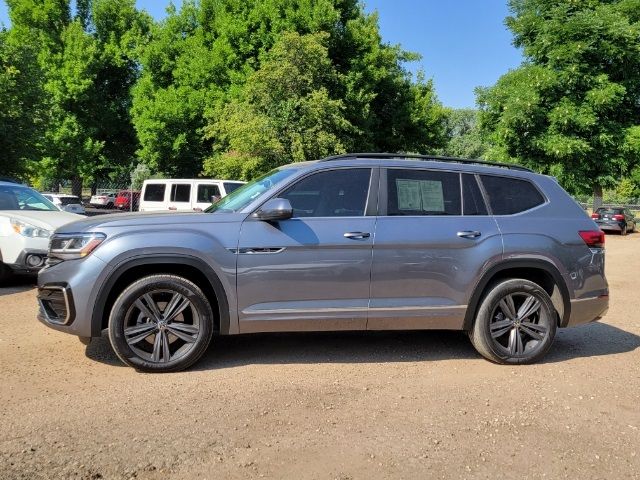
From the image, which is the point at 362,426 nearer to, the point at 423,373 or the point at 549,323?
the point at 423,373

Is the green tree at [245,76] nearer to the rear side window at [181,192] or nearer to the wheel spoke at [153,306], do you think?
the rear side window at [181,192]

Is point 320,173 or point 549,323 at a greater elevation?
point 320,173

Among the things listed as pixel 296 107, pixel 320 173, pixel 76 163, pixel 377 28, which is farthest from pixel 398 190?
pixel 76 163

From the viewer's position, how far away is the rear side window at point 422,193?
4934mm

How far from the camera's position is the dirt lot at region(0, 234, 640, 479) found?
3.12 m

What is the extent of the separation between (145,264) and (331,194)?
1.66 metres

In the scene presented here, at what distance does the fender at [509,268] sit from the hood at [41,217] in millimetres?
5763

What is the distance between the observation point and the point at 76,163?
34.9 m

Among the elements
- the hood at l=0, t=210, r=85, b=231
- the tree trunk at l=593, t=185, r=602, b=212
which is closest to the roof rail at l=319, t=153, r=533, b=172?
the hood at l=0, t=210, r=85, b=231

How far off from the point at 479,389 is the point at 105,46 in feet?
123

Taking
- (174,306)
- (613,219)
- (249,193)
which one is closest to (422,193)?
(249,193)

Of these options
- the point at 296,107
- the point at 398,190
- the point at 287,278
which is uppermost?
the point at 296,107

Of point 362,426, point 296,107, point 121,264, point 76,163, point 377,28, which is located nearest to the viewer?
point 362,426

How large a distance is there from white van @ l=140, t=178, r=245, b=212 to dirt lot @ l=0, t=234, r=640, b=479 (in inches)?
403
